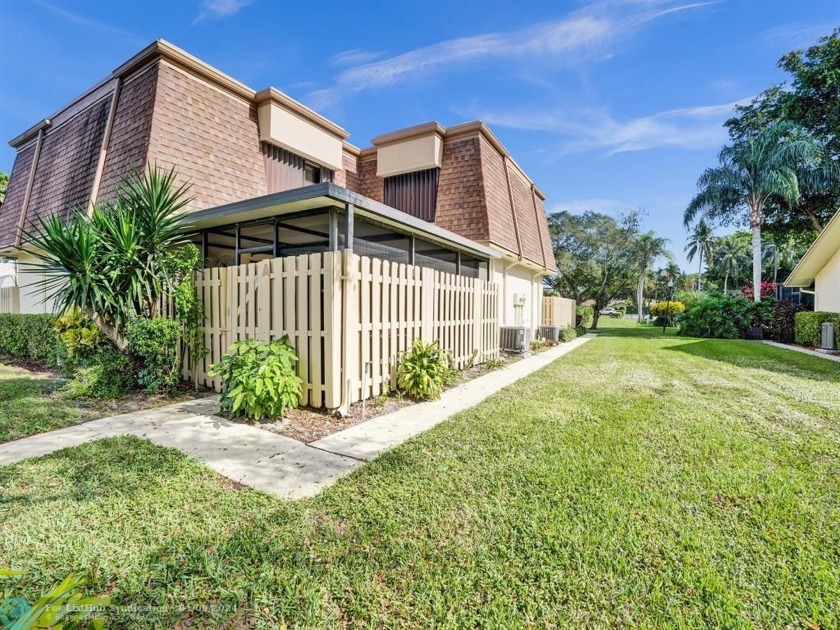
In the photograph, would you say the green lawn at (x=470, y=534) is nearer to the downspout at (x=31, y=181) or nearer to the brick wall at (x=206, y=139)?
the brick wall at (x=206, y=139)

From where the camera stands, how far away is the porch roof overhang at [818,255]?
1148 cm

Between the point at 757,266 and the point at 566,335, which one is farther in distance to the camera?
the point at 757,266

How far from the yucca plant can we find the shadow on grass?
1176 centimetres

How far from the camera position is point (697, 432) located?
13.5 ft

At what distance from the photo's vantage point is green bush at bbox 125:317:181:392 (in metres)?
5.18

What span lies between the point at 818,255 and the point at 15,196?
84.3 ft

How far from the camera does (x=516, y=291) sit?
43.8 feet

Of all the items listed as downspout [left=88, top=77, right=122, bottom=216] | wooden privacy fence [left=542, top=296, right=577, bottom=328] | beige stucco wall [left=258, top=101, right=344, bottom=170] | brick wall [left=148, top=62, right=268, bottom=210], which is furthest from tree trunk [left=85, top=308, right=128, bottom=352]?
wooden privacy fence [left=542, top=296, right=577, bottom=328]

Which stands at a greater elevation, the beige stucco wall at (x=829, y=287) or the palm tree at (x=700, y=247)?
the palm tree at (x=700, y=247)

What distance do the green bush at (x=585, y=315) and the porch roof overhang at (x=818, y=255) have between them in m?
10.5

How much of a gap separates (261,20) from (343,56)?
7.62 ft

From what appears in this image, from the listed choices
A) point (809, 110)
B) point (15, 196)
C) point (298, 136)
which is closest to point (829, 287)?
point (809, 110)

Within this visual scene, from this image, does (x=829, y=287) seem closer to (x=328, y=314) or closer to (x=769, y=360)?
(x=769, y=360)

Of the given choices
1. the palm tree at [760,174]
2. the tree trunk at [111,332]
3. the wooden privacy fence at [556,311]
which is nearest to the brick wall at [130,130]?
the tree trunk at [111,332]
